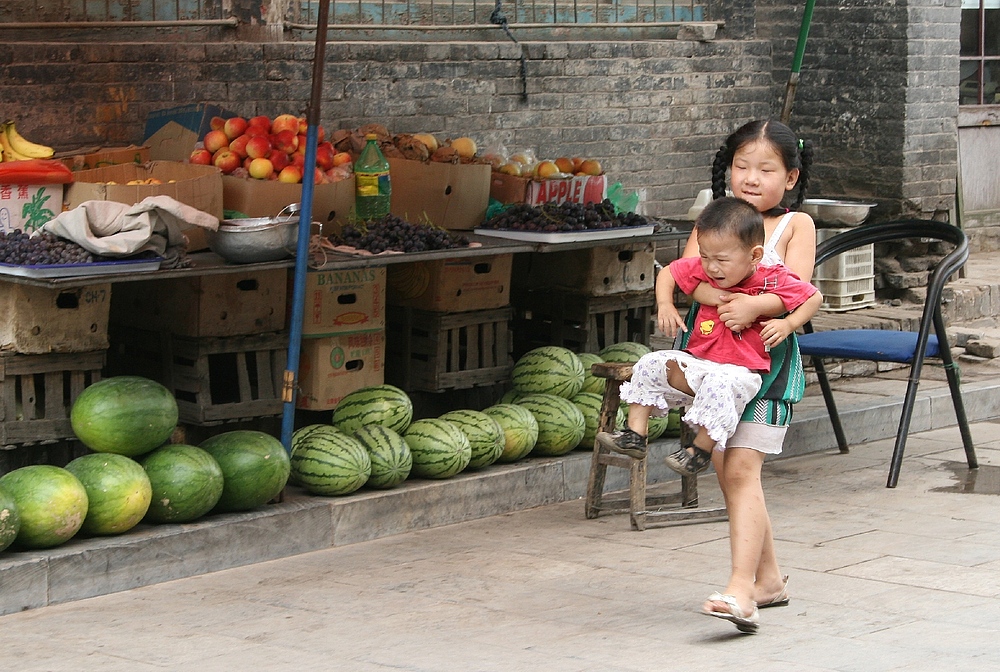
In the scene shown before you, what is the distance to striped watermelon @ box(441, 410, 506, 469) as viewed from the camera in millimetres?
6883

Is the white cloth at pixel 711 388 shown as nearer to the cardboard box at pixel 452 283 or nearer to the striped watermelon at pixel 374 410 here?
the striped watermelon at pixel 374 410

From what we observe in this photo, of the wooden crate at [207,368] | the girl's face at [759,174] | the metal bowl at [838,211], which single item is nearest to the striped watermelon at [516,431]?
the wooden crate at [207,368]

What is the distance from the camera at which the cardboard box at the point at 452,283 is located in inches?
288

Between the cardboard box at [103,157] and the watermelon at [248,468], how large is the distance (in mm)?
1548

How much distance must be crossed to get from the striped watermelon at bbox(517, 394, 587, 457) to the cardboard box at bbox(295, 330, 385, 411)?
32.3 inches

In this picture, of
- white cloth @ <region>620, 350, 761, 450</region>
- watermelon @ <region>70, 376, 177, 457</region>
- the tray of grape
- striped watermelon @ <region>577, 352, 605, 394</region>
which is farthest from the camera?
striped watermelon @ <region>577, 352, 605, 394</region>

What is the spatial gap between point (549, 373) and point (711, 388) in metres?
2.76

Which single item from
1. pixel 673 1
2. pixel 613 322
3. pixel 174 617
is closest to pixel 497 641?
pixel 174 617

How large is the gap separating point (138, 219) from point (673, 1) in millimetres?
5792

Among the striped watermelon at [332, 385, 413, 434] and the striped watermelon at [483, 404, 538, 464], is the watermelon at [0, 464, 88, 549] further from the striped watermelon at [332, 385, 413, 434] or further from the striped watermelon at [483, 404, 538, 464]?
the striped watermelon at [483, 404, 538, 464]

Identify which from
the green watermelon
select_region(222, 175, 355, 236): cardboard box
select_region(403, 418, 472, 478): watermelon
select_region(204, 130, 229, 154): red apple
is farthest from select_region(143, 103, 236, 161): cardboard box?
the green watermelon

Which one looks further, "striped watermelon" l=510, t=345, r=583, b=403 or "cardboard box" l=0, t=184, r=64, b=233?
"striped watermelon" l=510, t=345, r=583, b=403

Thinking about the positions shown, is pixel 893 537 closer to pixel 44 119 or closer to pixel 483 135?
pixel 483 135

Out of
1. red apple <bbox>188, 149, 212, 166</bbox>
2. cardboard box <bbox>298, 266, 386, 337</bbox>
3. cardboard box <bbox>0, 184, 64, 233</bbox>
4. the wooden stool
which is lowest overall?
the wooden stool
